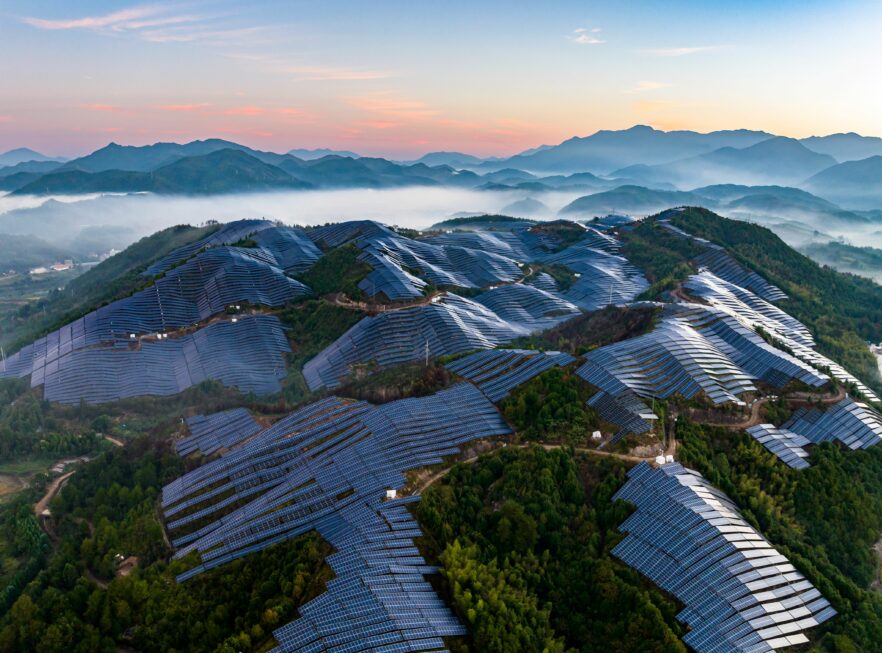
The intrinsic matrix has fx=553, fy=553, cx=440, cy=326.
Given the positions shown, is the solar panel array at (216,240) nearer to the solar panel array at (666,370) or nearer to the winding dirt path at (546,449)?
the winding dirt path at (546,449)

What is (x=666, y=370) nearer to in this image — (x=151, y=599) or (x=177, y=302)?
(x=151, y=599)

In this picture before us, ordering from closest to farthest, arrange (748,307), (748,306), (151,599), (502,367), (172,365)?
(151,599) < (502,367) < (172,365) < (748,307) < (748,306)

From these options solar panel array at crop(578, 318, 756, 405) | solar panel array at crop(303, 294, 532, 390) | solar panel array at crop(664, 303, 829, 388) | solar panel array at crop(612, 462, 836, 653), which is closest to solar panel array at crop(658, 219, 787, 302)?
solar panel array at crop(664, 303, 829, 388)

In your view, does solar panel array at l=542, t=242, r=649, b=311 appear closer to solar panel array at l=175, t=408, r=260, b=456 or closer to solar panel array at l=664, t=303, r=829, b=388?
solar panel array at l=664, t=303, r=829, b=388

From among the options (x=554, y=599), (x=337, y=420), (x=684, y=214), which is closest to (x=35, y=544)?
(x=337, y=420)

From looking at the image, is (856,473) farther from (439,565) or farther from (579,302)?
(579,302)

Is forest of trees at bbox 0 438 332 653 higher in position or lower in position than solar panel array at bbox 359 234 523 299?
lower

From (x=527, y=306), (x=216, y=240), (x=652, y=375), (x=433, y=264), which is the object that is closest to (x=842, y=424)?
(x=652, y=375)
